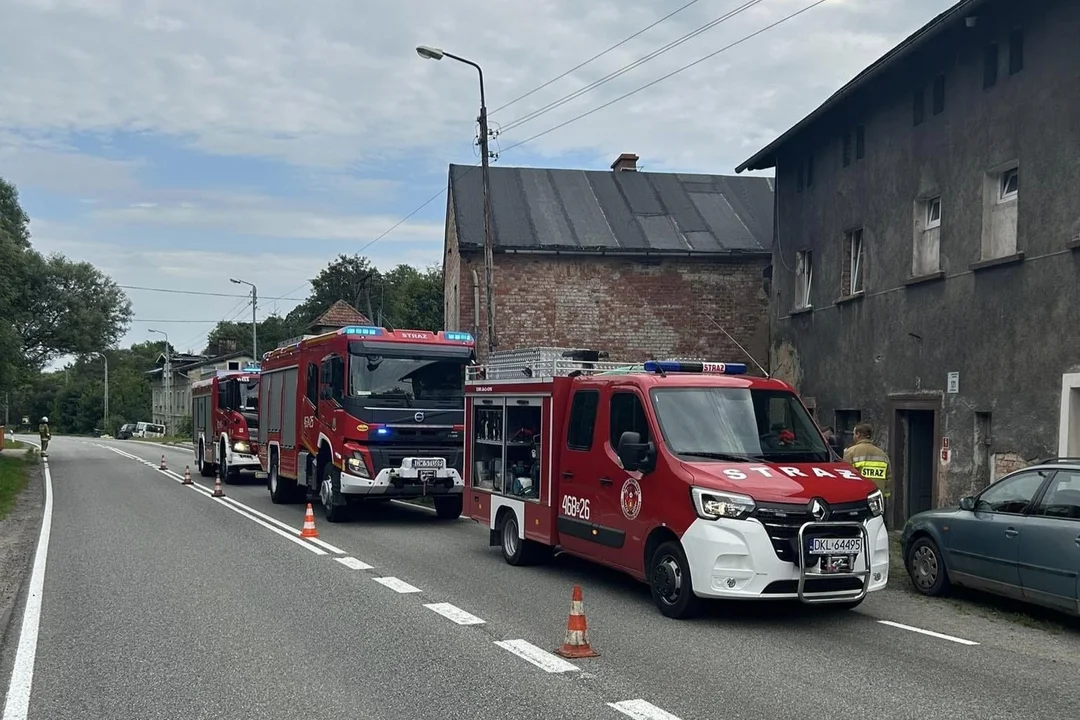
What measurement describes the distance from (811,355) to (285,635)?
1323cm

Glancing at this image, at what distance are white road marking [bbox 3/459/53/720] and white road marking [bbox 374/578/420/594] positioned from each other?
3032mm

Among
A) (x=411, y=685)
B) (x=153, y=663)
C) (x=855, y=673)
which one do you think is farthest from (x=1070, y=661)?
(x=153, y=663)

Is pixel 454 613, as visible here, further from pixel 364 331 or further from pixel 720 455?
pixel 364 331

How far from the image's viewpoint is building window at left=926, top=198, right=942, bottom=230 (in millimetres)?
15422

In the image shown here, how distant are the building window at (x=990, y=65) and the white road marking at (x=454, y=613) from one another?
33.1ft

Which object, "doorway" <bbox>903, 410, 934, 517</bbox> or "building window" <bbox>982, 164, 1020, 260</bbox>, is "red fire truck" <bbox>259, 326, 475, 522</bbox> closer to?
"doorway" <bbox>903, 410, 934, 517</bbox>

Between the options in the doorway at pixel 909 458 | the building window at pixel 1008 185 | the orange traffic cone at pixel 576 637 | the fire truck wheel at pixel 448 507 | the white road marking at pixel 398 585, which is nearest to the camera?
the orange traffic cone at pixel 576 637

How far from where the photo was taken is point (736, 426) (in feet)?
30.2

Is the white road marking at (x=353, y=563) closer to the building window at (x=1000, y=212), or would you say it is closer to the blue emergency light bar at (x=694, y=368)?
the blue emergency light bar at (x=694, y=368)

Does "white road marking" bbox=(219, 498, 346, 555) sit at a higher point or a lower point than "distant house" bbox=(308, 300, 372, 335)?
lower

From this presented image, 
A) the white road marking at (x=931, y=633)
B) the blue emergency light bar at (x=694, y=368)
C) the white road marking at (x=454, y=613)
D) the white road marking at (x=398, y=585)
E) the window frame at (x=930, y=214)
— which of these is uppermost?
the window frame at (x=930, y=214)

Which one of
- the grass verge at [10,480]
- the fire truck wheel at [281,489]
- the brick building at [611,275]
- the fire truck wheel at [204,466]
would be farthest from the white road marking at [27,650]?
the fire truck wheel at [204,466]

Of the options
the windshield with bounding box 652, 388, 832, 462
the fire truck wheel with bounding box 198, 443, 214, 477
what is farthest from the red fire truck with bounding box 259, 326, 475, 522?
the fire truck wheel with bounding box 198, 443, 214, 477

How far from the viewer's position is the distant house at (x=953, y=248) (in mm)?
12547
